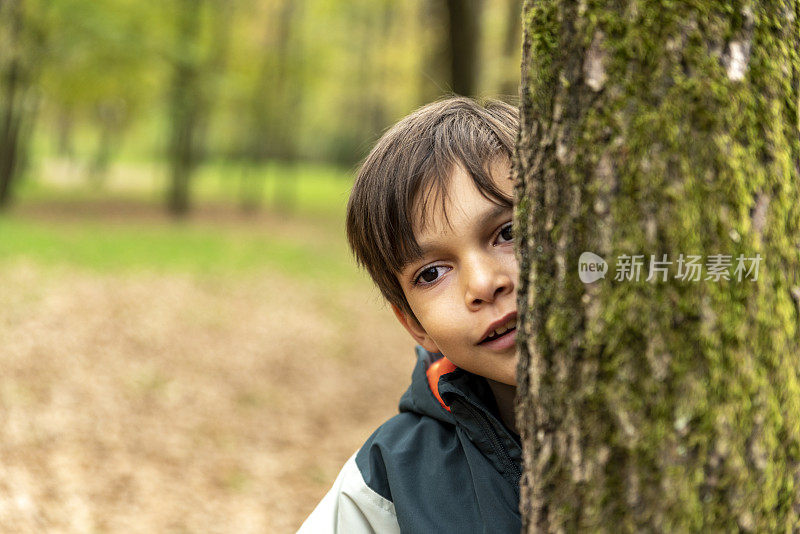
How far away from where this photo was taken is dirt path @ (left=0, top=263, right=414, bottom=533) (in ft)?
16.3

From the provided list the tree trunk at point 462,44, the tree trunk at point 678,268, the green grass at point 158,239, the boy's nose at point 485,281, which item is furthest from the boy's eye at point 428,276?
the green grass at point 158,239

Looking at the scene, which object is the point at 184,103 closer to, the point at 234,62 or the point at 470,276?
the point at 234,62

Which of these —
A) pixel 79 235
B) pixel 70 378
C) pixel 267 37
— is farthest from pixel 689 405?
pixel 267 37

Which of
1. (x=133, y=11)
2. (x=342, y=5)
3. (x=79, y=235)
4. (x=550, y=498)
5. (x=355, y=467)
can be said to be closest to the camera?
(x=550, y=498)

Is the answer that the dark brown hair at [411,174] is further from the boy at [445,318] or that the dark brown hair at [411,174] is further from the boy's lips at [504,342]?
the boy's lips at [504,342]

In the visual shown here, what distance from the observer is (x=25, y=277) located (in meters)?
9.59

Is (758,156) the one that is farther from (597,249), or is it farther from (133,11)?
(133,11)

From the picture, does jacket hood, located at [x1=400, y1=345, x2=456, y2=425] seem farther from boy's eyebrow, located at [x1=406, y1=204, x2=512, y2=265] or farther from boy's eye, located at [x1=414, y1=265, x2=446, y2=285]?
boy's eyebrow, located at [x1=406, y1=204, x2=512, y2=265]

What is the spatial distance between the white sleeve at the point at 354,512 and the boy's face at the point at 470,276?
38 centimetres

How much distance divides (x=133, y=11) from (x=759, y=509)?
17.5 meters

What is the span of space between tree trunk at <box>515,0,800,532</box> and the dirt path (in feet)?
14.5

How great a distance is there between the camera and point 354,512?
1.61m

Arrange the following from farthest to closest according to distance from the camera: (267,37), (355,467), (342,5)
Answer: (267,37), (342,5), (355,467)

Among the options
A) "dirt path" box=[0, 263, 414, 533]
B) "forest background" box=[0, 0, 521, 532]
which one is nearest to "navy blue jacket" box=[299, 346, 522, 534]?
"forest background" box=[0, 0, 521, 532]
